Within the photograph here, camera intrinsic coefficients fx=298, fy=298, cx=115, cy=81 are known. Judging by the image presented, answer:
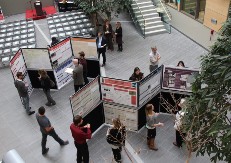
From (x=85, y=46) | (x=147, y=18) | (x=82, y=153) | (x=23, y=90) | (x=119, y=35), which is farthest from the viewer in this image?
(x=147, y=18)

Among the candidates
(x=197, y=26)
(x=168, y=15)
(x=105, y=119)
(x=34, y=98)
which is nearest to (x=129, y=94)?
(x=105, y=119)

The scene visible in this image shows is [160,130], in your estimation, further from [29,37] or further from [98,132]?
[29,37]

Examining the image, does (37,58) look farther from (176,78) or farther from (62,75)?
(176,78)

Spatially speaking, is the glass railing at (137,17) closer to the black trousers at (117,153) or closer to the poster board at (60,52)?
the poster board at (60,52)

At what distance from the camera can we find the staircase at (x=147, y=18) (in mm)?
14664

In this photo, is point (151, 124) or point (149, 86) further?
point (149, 86)

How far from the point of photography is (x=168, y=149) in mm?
8289

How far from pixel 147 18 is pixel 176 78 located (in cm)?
729

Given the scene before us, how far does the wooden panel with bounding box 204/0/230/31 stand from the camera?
11564 millimetres

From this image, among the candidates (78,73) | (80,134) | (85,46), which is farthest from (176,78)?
(85,46)

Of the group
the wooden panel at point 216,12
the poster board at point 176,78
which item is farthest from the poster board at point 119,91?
the wooden panel at point 216,12

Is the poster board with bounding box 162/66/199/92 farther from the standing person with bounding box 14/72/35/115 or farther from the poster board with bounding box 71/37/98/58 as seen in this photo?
the standing person with bounding box 14/72/35/115

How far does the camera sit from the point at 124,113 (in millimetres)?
8516

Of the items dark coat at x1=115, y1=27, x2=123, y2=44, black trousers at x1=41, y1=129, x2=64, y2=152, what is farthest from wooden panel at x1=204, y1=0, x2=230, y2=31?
black trousers at x1=41, y1=129, x2=64, y2=152
